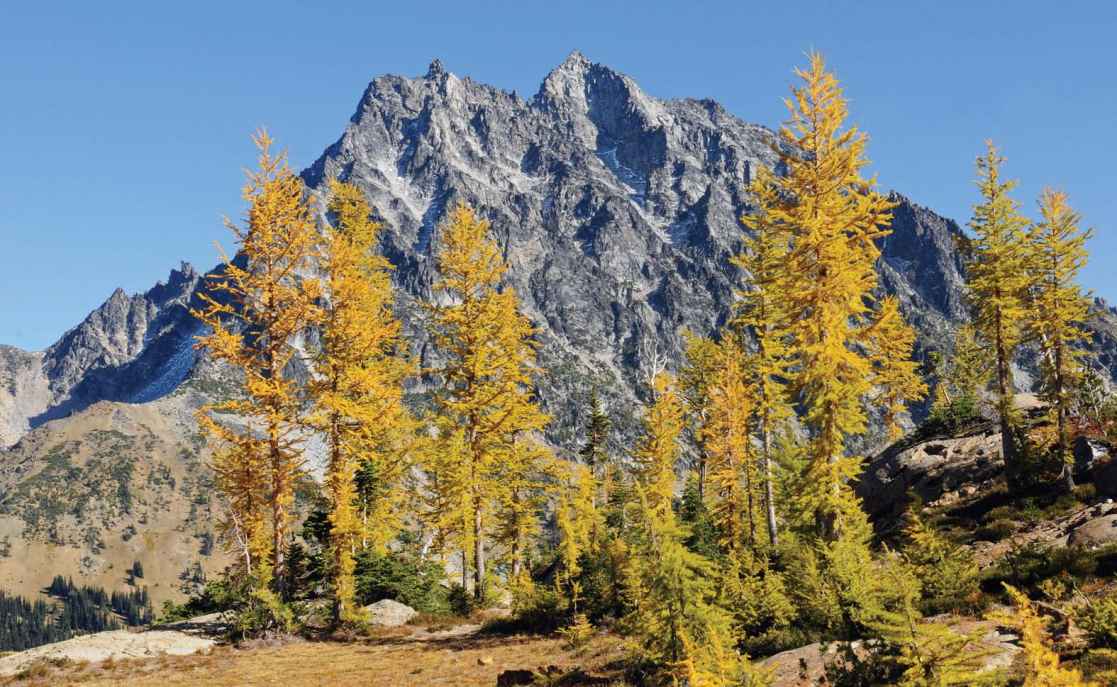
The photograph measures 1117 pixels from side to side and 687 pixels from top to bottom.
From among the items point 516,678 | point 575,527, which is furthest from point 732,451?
point 516,678

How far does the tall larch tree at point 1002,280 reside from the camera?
1116 inches

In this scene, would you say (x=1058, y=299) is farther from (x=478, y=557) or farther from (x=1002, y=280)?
(x=478, y=557)

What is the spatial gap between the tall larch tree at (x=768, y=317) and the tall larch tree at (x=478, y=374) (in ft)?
29.6

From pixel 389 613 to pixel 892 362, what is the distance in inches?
755

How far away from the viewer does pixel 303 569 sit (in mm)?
32406

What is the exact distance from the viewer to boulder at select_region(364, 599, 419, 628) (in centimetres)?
2383

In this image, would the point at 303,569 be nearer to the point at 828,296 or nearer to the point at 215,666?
the point at 215,666

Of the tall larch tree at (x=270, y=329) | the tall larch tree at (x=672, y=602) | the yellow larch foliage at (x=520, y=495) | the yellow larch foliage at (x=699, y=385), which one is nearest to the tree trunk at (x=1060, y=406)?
the yellow larch foliage at (x=699, y=385)

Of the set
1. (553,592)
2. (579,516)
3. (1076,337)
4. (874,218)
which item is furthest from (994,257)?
(553,592)

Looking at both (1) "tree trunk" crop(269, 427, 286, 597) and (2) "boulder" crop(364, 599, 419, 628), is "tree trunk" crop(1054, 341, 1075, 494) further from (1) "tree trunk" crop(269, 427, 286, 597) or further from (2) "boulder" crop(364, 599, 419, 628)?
(1) "tree trunk" crop(269, 427, 286, 597)

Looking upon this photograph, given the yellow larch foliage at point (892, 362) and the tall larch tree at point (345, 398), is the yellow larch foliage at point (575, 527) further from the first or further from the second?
the yellow larch foliage at point (892, 362)

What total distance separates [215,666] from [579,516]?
15.8 m

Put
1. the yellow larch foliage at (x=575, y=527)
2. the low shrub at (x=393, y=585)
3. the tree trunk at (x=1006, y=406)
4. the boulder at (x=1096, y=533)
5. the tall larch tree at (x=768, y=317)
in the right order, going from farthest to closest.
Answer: the tree trunk at (x=1006, y=406)
the low shrub at (x=393, y=585)
the yellow larch foliage at (x=575, y=527)
the tall larch tree at (x=768, y=317)
the boulder at (x=1096, y=533)

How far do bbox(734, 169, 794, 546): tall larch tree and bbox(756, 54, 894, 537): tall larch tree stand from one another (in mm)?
379
